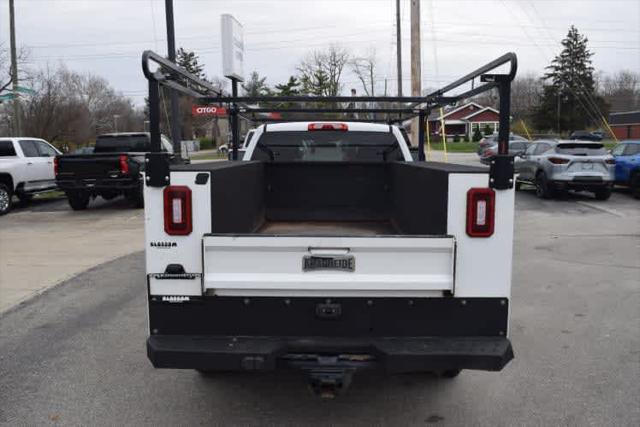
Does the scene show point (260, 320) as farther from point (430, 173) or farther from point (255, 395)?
point (430, 173)

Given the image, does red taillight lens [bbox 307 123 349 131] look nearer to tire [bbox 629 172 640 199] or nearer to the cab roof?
the cab roof

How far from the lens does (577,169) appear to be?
54.1ft

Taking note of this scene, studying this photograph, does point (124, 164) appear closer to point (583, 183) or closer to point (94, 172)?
point (94, 172)

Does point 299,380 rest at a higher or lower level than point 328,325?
lower

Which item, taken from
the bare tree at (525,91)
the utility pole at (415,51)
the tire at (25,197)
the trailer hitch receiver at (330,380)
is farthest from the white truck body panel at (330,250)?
the bare tree at (525,91)

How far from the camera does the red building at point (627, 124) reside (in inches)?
2374

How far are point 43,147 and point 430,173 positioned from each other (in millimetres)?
16266

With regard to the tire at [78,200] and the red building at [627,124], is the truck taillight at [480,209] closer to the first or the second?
the tire at [78,200]

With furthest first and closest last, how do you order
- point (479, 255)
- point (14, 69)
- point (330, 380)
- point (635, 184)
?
point (14, 69) < point (635, 184) < point (479, 255) < point (330, 380)

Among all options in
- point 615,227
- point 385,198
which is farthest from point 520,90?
point 385,198

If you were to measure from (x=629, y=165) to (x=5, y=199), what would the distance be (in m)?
17.5

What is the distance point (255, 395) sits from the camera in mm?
4316

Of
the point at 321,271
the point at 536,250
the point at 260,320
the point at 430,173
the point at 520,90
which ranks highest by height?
the point at 520,90

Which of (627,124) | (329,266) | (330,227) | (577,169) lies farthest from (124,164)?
(627,124)
